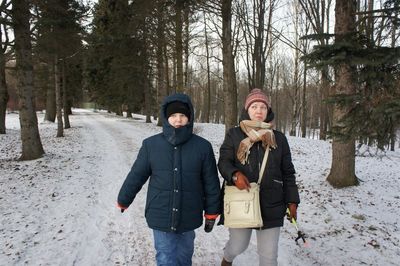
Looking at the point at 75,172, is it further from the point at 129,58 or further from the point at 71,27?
the point at 129,58

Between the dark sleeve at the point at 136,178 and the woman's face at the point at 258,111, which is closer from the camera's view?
the dark sleeve at the point at 136,178

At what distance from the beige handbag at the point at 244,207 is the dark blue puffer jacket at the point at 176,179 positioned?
0.40ft

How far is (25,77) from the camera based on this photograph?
10508 mm

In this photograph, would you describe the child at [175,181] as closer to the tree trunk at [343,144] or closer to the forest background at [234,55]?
the forest background at [234,55]

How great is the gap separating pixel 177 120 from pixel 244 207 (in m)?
1.07

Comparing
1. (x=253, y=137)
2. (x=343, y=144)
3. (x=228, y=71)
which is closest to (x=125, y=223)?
(x=253, y=137)

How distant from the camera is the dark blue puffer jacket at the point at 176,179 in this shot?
3.16 metres

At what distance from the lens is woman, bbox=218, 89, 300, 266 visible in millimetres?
3264

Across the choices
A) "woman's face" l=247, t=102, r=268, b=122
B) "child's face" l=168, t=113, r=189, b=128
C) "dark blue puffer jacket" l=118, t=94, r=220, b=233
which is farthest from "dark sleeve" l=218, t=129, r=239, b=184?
"child's face" l=168, t=113, r=189, b=128

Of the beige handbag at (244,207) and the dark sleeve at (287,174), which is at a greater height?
the dark sleeve at (287,174)

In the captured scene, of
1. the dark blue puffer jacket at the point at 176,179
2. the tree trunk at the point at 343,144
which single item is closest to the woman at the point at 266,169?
the dark blue puffer jacket at the point at 176,179

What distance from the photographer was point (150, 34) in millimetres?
21281

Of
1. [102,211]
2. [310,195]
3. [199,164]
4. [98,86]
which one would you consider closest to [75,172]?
[102,211]

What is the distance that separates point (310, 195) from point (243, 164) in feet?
14.9
